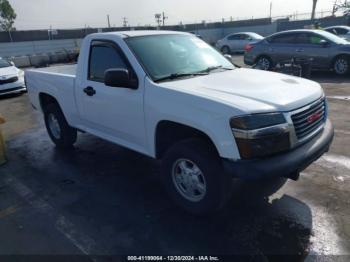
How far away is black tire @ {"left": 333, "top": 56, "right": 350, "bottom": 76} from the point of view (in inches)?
439

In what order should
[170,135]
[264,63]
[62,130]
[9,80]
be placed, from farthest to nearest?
[264,63] < [9,80] < [62,130] < [170,135]

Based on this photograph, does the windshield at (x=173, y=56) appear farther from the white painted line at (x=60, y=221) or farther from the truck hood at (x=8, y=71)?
the truck hood at (x=8, y=71)

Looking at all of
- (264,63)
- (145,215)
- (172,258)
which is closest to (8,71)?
(264,63)

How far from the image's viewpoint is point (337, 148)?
5.26 metres

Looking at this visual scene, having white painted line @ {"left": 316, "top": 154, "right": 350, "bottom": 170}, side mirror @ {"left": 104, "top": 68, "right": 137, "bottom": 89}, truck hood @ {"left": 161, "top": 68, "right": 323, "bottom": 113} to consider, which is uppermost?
side mirror @ {"left": 104, "top": 68, "right": 137, "bottom": 89}

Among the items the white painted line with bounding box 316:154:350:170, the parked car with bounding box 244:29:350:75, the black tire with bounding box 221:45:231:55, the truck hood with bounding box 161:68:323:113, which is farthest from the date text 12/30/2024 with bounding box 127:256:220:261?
the black tire with bounding box 221:45:231:55

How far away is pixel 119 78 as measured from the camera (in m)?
3.65

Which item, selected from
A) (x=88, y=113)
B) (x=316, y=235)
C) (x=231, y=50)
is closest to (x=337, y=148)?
(x=316, y=235)

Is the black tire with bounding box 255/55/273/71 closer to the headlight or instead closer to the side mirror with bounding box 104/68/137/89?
the side mirror with bounding box 104/68/137/89

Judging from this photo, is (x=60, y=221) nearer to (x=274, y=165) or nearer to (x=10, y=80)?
(x=274, y=165)

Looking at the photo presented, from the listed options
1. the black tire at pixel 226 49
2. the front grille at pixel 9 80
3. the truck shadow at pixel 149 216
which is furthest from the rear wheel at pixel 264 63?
the black tire at pixel 226 49

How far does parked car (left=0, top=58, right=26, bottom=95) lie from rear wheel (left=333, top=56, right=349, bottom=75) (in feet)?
36.0

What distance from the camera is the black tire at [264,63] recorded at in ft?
42.1

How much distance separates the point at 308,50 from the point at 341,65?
3.93 ft
